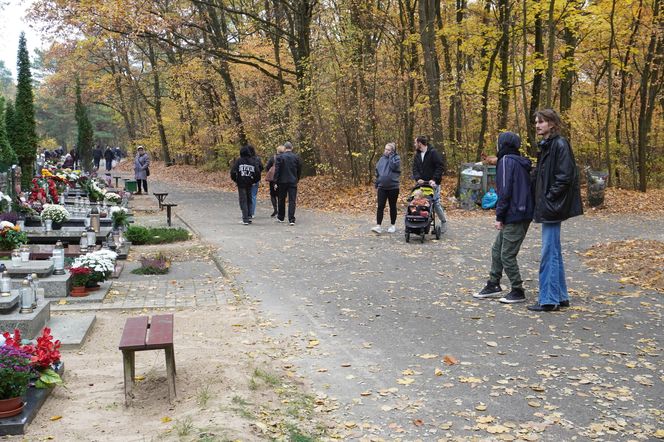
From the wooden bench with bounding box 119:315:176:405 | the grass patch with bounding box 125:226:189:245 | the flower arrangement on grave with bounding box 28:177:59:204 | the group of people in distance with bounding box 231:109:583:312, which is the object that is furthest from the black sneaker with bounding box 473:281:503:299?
the flower arrangement on grave with bounding box 28:177:59:204

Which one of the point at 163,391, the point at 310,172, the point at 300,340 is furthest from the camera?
the point at 310,172

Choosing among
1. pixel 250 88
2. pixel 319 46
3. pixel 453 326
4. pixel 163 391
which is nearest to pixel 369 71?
pixel 319 46

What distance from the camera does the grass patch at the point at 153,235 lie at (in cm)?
1288

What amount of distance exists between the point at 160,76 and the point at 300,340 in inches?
1515

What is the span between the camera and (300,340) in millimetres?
6457

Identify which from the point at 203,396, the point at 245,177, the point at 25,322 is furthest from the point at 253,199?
the point at 203,396

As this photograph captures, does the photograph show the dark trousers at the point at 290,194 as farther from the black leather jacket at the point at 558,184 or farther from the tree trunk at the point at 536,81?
the black leather jacket at the point at 558,184

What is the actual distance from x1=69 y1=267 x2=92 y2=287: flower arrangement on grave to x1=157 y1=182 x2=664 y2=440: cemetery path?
83.0 inches

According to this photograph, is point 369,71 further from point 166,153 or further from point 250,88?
Result: point 166,153

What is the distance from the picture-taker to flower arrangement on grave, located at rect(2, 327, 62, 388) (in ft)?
15.4

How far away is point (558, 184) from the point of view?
693cm

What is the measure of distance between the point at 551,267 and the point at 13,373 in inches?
218

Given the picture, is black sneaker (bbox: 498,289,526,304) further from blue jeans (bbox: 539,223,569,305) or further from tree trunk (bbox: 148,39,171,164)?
tree trunk (bbox: 148,39,171,164)

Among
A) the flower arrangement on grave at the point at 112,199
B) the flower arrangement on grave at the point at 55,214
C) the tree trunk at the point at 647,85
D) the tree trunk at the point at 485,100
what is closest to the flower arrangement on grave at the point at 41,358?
the flower arrangement on grave at the point at 55,214
